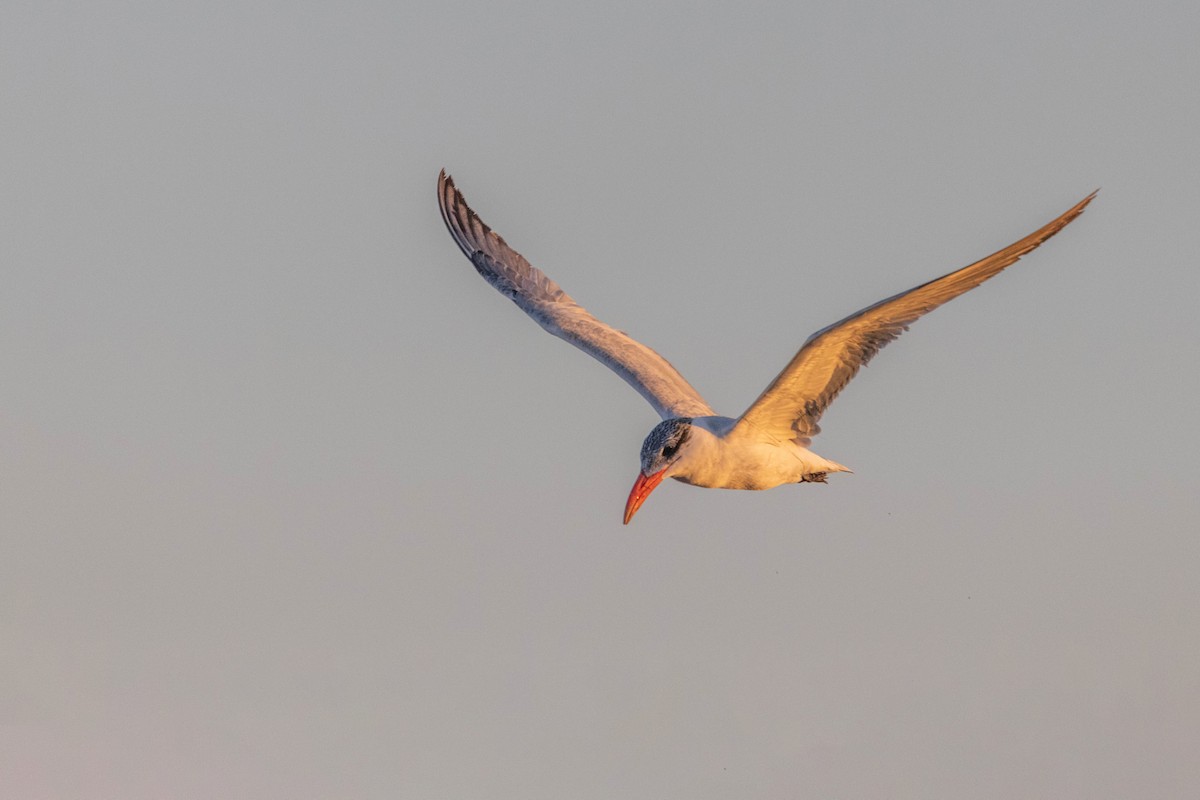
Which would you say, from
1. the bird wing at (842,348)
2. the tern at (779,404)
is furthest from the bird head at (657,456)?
the bird wing at (842,348)

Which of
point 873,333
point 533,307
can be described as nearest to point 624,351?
point 533,307

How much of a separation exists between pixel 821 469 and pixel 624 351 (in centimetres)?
444

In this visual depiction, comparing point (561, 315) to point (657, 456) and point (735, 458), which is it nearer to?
point (735, 458)

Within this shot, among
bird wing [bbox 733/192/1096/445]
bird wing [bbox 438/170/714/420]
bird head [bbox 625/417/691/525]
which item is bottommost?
bird head [bbox 625/417/691/525]

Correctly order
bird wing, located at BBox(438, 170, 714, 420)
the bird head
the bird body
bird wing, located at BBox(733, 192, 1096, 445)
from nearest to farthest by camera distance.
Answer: bird wing, located at BBox(733, 192, 1096, 445)
the bird head
the bird body
bird wing, located at BBox(438, 170, 714, 420)

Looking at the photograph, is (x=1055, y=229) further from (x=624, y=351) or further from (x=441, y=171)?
(x=441, y=171)

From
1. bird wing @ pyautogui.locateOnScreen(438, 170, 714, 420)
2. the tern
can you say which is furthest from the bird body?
bird wing @ pyautogui.locateOnScreen(438, 170, 714, 420)

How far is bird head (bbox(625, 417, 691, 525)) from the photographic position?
2059cm

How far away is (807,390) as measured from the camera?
2156cm

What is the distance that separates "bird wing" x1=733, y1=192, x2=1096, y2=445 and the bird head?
A: 1.10 m

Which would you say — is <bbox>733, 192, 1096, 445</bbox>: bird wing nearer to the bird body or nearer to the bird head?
the bird body

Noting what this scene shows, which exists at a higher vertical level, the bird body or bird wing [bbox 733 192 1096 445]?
bird wing [bbox 733 192 1096 445]

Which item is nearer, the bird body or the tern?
the tern

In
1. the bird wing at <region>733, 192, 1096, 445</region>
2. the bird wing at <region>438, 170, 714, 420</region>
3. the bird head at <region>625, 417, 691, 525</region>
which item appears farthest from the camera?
the bird wing at <region>438, 170, 714, 420</region>
